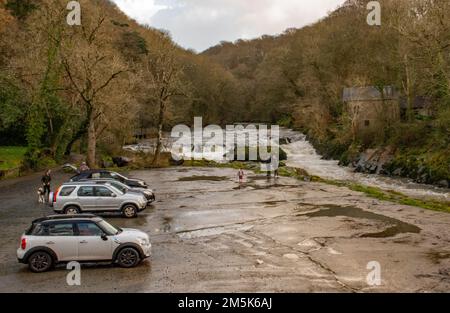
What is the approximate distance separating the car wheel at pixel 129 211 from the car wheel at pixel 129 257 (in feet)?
27.5

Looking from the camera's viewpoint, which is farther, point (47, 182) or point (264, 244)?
point (47, 182)

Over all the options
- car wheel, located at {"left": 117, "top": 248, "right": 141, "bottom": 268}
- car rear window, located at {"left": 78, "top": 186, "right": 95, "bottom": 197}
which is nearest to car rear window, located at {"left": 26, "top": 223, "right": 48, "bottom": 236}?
car wheel, located at {"left": 117, "top": 248, "right": 141, "bottom": 268}

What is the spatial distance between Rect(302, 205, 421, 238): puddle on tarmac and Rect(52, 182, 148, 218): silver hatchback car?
8559 millimetres

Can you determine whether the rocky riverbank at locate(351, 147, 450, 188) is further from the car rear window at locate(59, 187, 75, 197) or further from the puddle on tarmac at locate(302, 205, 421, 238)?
the car rear window at locate(59, 187, 75, 197)

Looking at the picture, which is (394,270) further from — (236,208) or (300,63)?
(300,63)

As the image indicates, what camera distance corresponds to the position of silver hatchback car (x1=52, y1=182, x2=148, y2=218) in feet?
74.1

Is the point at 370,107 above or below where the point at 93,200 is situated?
above

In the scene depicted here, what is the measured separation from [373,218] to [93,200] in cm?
1303

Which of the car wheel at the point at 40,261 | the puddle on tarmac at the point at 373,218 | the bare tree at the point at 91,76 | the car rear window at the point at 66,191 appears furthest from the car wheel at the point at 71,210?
the bare tree at the point at 91,76

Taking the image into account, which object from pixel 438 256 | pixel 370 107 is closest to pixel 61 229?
pixel 438 256

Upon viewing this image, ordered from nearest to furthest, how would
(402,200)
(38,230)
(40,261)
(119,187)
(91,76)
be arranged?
(40,261)
(38,230)
(119,187)
(402,200)
(91,76)

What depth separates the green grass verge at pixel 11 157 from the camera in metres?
40.4

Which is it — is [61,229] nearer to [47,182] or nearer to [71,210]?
[71,210]

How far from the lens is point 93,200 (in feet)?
74.9
